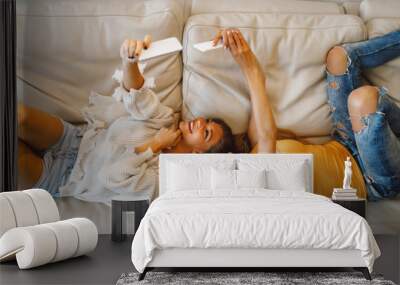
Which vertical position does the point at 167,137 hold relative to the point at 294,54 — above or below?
below

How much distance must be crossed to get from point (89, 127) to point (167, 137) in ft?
2.31

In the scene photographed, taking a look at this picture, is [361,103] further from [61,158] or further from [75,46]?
[61,158]

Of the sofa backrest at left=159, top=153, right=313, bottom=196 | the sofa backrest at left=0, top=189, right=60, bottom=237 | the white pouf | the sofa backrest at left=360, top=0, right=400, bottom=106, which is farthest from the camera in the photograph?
the sofa backrest at left=360, top=0, right=400, bottom=106

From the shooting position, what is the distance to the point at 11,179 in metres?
6.01

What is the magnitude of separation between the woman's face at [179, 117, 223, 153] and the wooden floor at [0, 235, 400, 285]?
1147mm

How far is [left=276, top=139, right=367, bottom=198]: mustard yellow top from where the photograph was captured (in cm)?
615

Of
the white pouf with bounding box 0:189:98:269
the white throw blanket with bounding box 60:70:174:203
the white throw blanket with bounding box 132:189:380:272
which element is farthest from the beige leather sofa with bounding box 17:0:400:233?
the white throw blanket with bounding box 132:189:380:272

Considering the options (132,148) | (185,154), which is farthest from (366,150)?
(132,148)

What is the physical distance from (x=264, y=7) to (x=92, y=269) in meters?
2.90

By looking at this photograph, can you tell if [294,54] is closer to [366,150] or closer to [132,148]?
A: [366,150]

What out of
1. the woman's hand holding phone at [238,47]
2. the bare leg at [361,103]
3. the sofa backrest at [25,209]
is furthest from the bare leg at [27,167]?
the bare leg at [361,103]

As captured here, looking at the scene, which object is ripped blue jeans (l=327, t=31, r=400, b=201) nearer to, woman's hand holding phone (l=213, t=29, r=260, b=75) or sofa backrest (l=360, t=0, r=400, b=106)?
sofa backrest (l=360, t=0, r=400, b=106)

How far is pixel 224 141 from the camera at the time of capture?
20.1 feet

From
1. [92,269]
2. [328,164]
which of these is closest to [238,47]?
[328,164]
